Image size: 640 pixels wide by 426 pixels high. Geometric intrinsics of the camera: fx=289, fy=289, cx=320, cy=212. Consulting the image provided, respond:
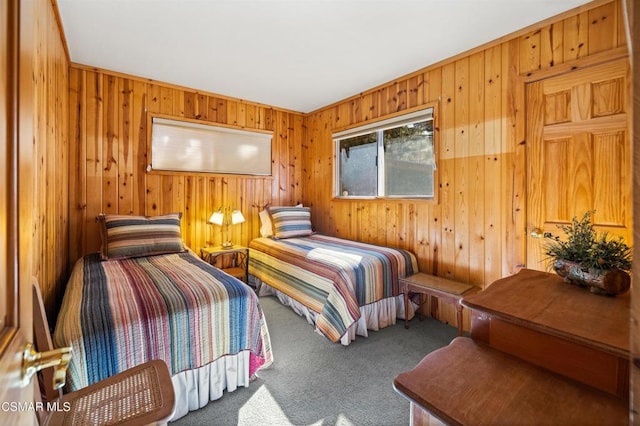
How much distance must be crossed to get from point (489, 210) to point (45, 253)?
Result: 322cm

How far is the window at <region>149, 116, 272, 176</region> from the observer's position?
130 inches

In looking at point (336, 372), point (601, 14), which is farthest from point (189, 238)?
point (601, 14)

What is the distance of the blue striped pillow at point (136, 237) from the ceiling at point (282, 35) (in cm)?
153

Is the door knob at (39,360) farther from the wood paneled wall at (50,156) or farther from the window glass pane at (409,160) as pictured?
the window glass pane at (409,160)

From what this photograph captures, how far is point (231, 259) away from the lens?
3.78 metres

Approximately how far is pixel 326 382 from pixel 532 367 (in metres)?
1.27

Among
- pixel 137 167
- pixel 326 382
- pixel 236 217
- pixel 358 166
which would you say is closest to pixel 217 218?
pixel 236 217

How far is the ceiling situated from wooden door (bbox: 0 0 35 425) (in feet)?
5.81

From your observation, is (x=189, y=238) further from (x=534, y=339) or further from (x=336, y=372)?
(x=534, y=339)

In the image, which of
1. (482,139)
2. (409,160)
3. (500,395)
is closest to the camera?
(500,395)

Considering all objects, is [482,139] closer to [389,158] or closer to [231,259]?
[389,158]

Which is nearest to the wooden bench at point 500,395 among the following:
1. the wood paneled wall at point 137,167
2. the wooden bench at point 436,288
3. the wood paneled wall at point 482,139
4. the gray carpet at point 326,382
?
the gray carpet at point 326,382

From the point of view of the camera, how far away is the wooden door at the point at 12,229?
0.49 meters

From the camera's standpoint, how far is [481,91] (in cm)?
246
